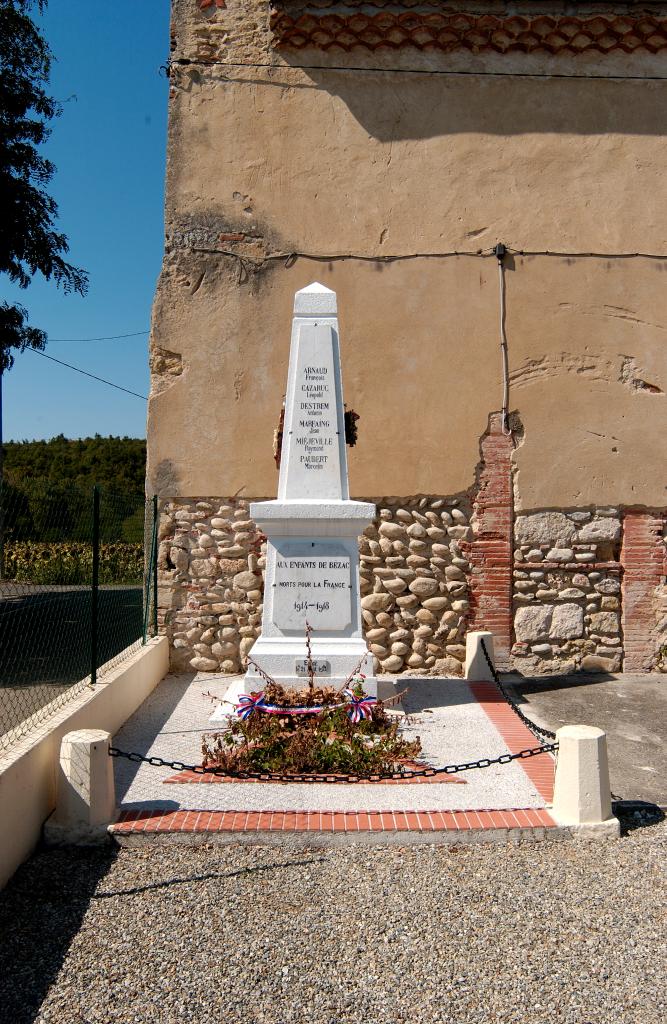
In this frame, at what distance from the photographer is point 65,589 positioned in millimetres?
5410

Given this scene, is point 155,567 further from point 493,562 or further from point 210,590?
point 493,562

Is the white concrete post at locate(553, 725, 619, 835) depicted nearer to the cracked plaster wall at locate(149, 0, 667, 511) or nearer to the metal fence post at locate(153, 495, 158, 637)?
the cracked plaster wall at locate(149, 0, 667, 511)

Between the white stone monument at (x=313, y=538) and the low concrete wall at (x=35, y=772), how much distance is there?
1.07 meters

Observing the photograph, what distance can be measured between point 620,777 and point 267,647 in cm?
258

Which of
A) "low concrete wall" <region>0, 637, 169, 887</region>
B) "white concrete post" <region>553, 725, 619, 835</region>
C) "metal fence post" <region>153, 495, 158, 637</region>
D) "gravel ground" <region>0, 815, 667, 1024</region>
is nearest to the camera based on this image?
"gravel ground" <region>0, 815, 667, 1024</region>

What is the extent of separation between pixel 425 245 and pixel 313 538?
12.9 feet

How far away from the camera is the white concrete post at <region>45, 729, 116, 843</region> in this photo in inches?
163

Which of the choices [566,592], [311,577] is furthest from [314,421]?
[566,592]

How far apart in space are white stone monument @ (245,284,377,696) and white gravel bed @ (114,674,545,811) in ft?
2.27

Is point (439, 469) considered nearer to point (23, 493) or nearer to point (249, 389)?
point (249, 389)

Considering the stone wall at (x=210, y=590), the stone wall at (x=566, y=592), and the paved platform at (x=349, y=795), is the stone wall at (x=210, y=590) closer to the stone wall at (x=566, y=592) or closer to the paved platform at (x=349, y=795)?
the paved platform at (x=349, y=795)

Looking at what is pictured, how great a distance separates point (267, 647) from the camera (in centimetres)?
606

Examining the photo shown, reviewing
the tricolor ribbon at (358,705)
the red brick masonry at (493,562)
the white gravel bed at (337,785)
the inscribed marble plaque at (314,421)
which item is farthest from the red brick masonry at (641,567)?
the tricolor ribbon at (358,705)

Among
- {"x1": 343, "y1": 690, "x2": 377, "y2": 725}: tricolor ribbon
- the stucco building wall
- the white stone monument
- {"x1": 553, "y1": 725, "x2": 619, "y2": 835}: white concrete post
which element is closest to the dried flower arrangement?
{"x1": 343, "y1": 690, "x2": 377, "y2": 725}: tricolor ribbon
